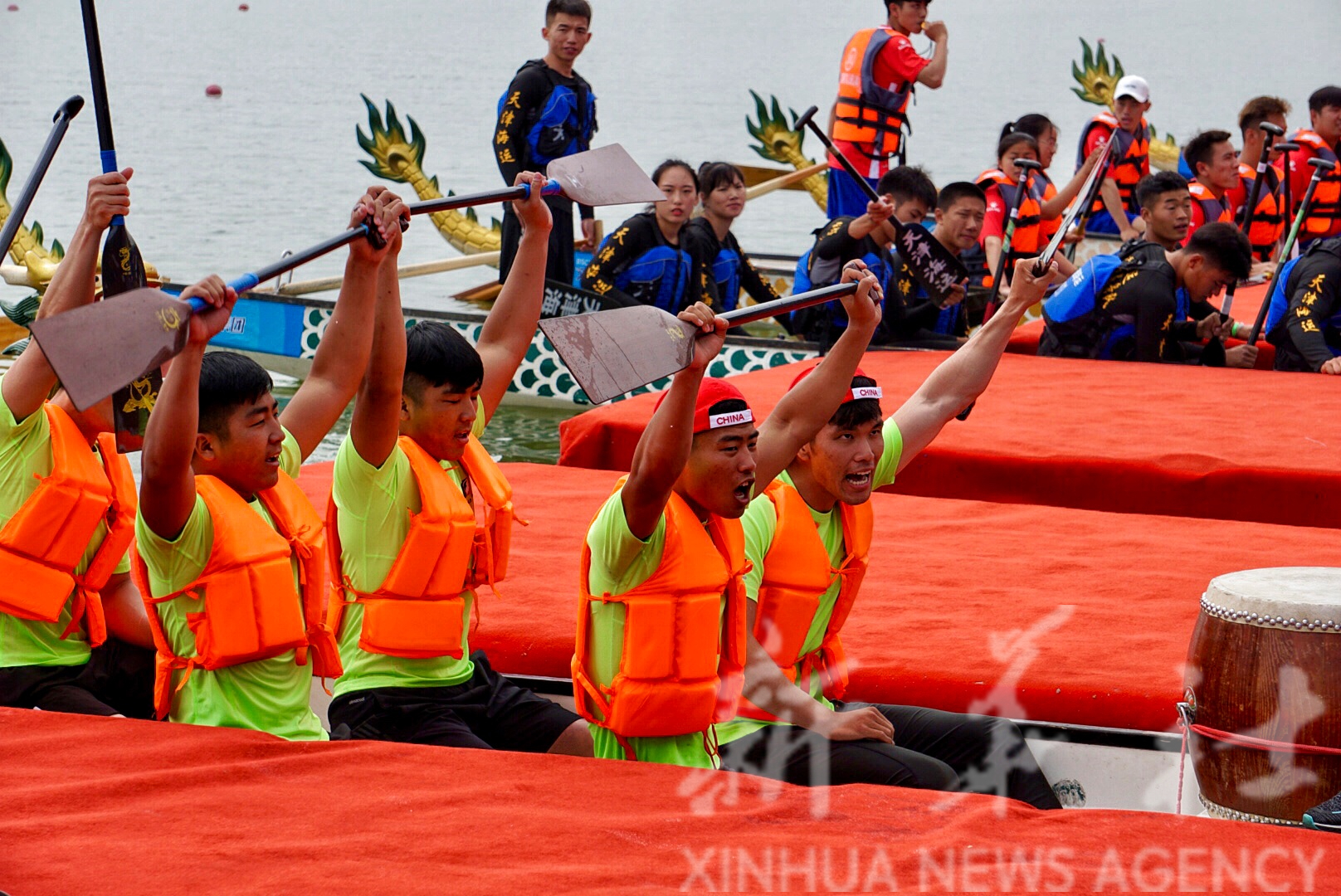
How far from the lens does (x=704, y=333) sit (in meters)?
2.12

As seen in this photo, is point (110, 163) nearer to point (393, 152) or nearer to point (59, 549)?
point (59, 549)

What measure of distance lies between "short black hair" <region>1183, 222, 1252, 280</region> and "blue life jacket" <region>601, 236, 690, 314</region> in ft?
5.89

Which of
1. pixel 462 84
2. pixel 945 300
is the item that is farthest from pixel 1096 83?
pixel 462 84

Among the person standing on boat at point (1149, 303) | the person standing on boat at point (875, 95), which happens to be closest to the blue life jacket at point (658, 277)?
the person standing on boat at point (1149, 303)

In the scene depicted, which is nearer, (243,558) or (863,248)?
(243,558)

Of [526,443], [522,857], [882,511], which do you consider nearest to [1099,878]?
[522,857]

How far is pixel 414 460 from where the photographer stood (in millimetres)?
2545

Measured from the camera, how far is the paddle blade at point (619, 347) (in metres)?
2.00

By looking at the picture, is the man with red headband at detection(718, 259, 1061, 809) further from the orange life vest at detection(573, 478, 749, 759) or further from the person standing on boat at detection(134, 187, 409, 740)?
the person standing on boat at detection(134, 187, 409, 740)

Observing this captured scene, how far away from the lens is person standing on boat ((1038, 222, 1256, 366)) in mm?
5234

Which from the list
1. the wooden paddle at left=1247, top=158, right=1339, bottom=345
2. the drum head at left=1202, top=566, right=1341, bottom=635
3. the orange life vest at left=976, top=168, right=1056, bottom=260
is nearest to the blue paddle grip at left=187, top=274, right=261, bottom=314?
the drum head at left=1202, top=566, right=1341, bottom=635

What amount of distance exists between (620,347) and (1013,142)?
5.87 m

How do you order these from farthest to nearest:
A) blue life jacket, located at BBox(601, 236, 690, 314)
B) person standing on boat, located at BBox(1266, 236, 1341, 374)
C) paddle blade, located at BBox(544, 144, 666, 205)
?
blue life jacket, located at BBox(601, 236, 690, 314), person standing on boat, located at BBox(1266, 236, 1341, 374), paddle blade, located at BBox(544, 144, 666, 205)

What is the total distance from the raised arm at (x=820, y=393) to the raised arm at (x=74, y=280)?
1.01m
